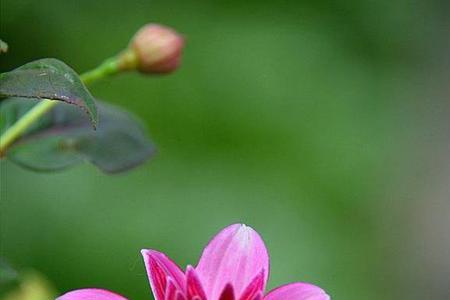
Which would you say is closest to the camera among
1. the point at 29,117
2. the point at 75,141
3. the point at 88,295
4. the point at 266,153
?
the point at 88,295

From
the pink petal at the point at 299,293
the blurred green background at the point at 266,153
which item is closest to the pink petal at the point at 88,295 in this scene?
the pink petal at the point at 299,293

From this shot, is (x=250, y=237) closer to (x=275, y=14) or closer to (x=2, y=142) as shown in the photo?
(x=2, y=142)

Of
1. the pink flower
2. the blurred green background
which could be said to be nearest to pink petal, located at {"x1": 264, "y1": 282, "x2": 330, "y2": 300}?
the pink flower

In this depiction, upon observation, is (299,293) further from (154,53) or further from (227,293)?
(154,53)

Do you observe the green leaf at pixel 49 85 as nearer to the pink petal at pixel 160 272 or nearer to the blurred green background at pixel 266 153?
the pink petal at pixel 160 272

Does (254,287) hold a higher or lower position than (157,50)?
lower

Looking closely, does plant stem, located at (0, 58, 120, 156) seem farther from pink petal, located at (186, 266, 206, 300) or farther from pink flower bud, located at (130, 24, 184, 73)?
pink petal, located at (186, 266, 206, 300)

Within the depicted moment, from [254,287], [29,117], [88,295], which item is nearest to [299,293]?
[254,287]
